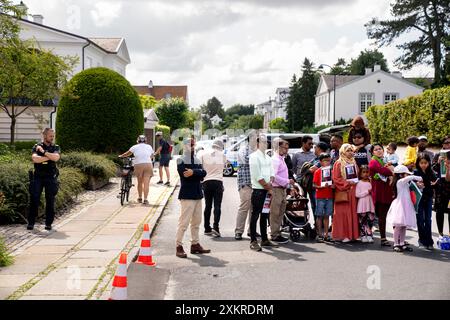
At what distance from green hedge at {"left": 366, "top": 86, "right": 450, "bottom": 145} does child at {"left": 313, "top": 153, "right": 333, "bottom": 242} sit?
13.1m

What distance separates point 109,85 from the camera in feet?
74.6

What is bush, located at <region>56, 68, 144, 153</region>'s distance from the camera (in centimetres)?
2222

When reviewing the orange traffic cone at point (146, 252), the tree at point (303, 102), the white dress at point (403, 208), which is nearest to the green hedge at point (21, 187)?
the orange traffic cone at point (146, 252)

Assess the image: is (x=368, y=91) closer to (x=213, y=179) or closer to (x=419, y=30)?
(x=419, y=30)

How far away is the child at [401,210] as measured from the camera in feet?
29.5

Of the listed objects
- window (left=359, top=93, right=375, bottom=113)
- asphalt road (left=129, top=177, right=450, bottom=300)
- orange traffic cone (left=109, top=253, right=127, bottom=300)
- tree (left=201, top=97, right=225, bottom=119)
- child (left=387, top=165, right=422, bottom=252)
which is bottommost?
asphalt road (left=129, top=177, right=450, bottom=300)

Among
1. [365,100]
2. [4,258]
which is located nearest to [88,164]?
[4,258]

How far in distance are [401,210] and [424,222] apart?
65 centimetres

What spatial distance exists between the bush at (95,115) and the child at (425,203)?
49.8 feet

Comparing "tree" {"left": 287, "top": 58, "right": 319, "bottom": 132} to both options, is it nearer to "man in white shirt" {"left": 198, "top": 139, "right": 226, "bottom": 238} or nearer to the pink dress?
"man in white shirt" {"left": 198, "top": 139, "right": 226, "bottom": 238}

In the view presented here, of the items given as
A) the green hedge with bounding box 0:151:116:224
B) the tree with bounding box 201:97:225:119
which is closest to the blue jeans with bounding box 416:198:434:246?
the green hedge with bounding box 0:151:116:224

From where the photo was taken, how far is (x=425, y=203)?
951 cm
